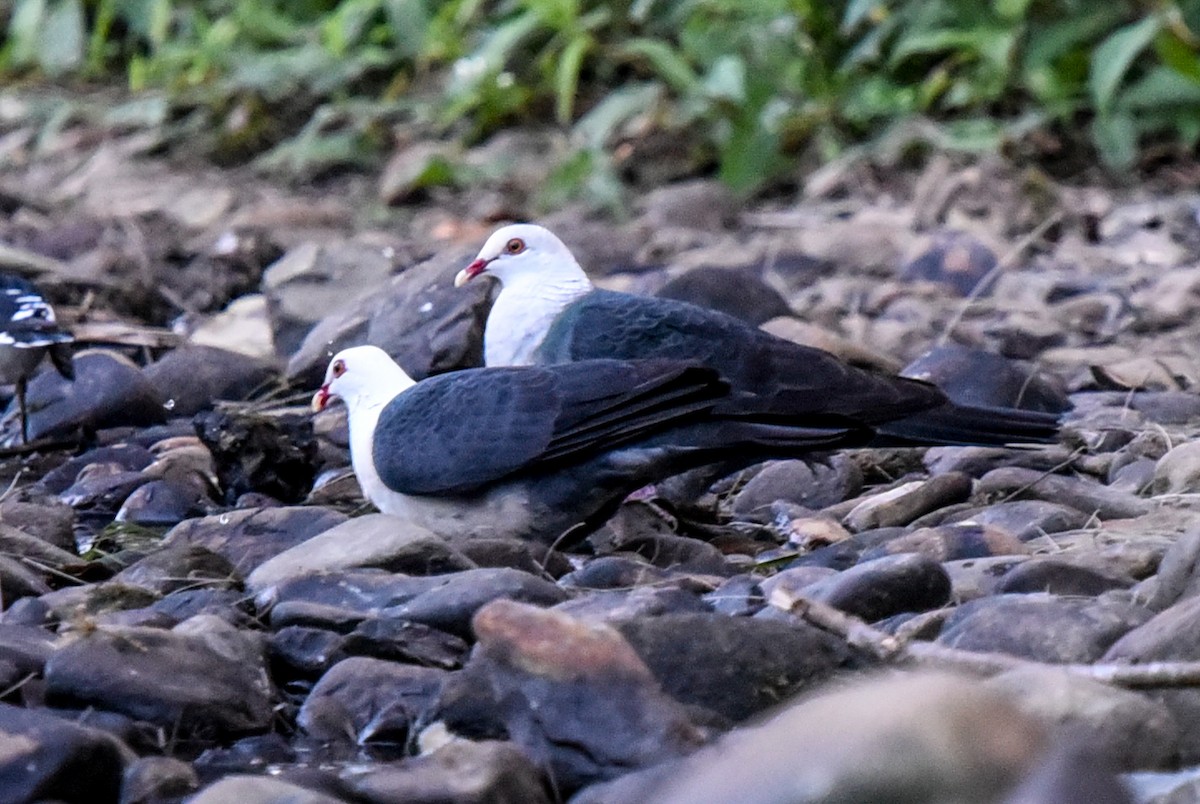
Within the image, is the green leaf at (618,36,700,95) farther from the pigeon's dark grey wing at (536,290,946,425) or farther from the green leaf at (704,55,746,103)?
the pigeon's dark grey wing at (536,290,946,425)

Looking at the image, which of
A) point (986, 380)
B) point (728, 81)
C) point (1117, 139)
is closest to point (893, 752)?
point (986, 380)

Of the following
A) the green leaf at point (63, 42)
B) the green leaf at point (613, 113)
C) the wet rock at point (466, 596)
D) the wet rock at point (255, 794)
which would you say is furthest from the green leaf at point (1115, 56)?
the green leaf at point (63, 42)

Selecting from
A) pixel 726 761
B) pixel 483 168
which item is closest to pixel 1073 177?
pixel 483 168

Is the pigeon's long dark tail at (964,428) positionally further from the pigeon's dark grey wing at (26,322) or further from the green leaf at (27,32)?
the green leaf at (27,32)

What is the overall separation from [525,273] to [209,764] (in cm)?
259

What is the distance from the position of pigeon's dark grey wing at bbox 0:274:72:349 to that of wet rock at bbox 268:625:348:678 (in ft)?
7.66

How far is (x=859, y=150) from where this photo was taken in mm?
9266

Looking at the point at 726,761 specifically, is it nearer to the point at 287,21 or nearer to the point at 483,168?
the point at 483,168

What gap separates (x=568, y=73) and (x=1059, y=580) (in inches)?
258

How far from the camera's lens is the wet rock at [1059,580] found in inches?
148

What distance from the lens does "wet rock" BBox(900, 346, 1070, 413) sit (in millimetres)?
5676

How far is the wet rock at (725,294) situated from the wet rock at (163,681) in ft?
10.2

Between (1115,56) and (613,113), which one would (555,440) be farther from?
(613,113)

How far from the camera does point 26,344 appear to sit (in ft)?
18.7
